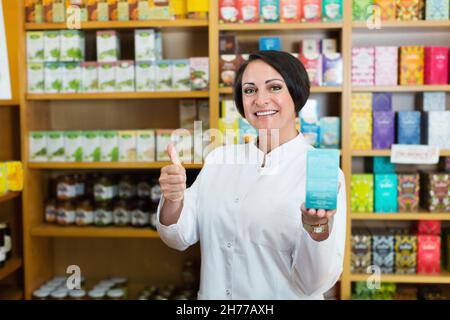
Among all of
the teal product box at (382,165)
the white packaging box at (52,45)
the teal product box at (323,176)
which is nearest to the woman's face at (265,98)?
the teal product box at (323,176)

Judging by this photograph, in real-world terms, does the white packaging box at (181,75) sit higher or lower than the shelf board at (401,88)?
higher

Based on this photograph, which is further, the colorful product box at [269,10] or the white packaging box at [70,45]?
the white packaging box at [70,45]

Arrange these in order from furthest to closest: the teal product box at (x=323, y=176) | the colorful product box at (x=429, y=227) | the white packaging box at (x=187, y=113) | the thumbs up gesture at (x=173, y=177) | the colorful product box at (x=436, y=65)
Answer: the white packaging box at (x=187, y=113) < the colorful product box at (x=429, y=227) < the colorful product box at (x=436, y=65) < the thumbs up gesture at (x=173, y=177) < the teal product box at (x=323, y=176)

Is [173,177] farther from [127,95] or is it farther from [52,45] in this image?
[52,45]

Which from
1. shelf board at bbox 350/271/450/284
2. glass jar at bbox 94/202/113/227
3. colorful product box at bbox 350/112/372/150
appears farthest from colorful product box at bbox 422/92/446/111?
glass jar at bbox 94/202/113/227

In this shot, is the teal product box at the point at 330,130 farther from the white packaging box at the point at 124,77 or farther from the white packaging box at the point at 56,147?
the white packaging box at the point at 56,147

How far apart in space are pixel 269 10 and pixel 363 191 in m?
1.05

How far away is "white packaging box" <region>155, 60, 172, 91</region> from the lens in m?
2.63

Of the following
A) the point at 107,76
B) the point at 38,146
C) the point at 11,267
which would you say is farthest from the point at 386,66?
the point at 11,267

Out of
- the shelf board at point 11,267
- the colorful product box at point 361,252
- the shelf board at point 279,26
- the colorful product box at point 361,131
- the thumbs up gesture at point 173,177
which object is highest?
the shelf board at point 279,26

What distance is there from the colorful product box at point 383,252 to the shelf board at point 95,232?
1.16 m

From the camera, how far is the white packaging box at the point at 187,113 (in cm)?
277

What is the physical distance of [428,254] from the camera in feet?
8.59

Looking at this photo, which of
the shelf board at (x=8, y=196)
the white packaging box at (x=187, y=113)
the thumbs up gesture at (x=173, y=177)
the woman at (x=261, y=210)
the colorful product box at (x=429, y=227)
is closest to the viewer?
the thumbs up gesture at (x=173, y=177)
